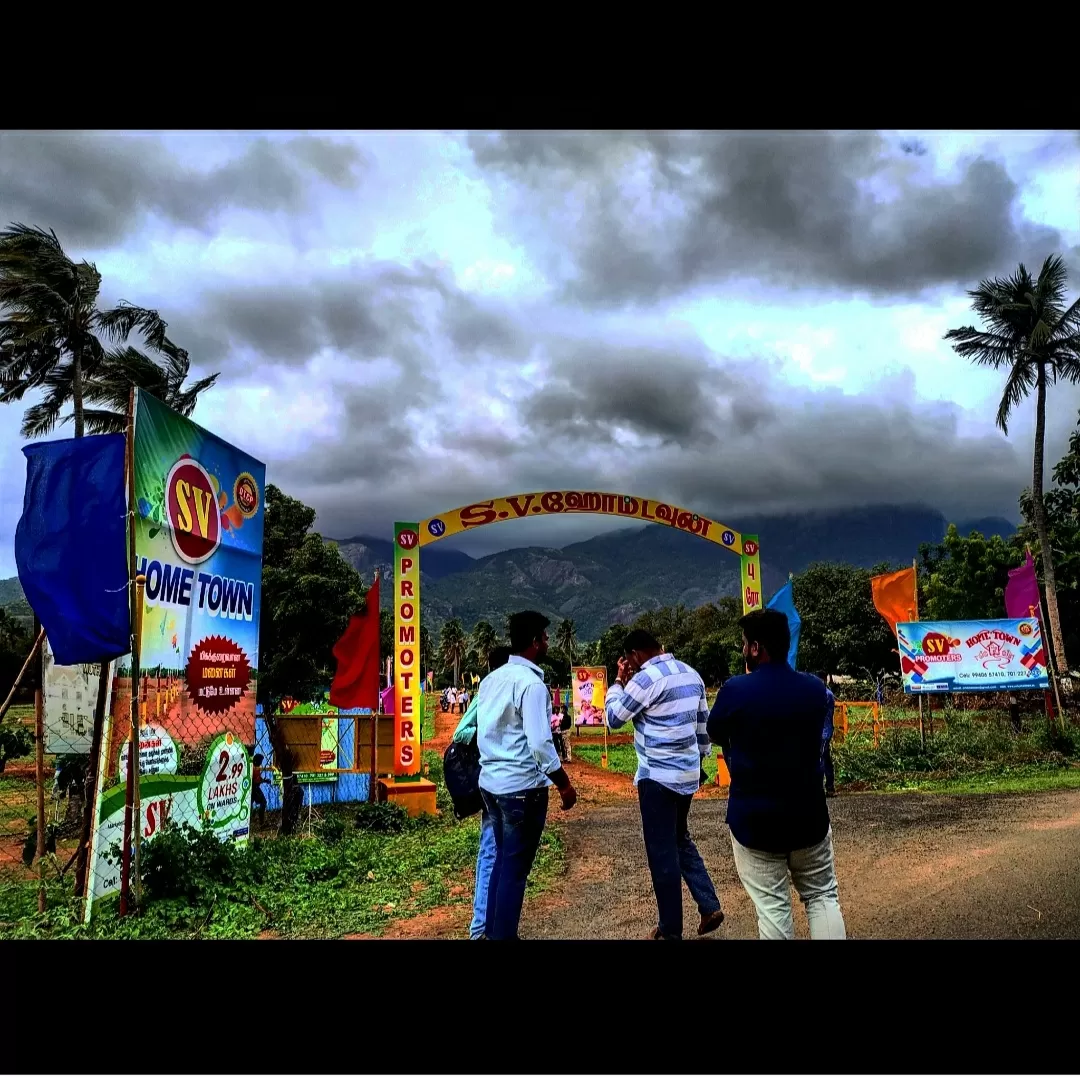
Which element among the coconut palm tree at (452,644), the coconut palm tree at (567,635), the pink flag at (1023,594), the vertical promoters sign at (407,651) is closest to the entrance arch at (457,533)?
the vertical promoters sign at (407,651)

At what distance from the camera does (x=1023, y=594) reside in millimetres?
15414

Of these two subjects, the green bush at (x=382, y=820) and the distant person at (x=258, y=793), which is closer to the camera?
the distant person at (x=258, y=793)

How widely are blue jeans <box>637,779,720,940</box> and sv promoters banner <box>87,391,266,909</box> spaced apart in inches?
135

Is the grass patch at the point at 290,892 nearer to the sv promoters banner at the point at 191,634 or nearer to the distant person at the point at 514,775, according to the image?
the sv promoters banner at the point at 191,634

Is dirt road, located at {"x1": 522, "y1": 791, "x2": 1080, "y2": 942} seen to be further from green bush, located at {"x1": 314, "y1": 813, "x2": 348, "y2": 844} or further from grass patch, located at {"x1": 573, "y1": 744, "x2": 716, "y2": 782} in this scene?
grass patch, located at {"x1": 573, "y1": 744, "x2": 716, "y2": 782}

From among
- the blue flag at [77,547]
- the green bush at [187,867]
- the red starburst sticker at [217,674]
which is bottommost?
the green bush at [187,867]

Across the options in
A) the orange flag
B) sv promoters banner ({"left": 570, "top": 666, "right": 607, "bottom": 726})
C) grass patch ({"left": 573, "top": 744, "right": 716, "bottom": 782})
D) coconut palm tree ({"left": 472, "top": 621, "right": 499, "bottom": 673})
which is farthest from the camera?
coconut palm tree ({"left": 472, "top": 621, "right": 499, "bottom": 673})

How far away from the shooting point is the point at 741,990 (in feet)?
11.1

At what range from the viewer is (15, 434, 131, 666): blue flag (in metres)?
4.99

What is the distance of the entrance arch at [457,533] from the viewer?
10.8m

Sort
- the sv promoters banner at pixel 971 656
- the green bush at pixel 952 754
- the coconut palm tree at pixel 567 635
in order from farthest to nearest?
1. the coconut palm tree at pixel 567 635
2. the sv promoters banner at pixel 971 656
3. the green bush at pixel 952 754

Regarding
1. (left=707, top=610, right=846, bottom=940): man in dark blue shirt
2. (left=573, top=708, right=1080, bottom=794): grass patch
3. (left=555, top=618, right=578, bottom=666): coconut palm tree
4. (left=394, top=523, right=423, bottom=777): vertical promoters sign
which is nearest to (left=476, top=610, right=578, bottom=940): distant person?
(left=707, top=610, right=846, bottom=940): man in dark blue shirt

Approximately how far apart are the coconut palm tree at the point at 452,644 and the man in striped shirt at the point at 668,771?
255 feet

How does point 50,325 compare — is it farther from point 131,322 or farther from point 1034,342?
point 1034,342
